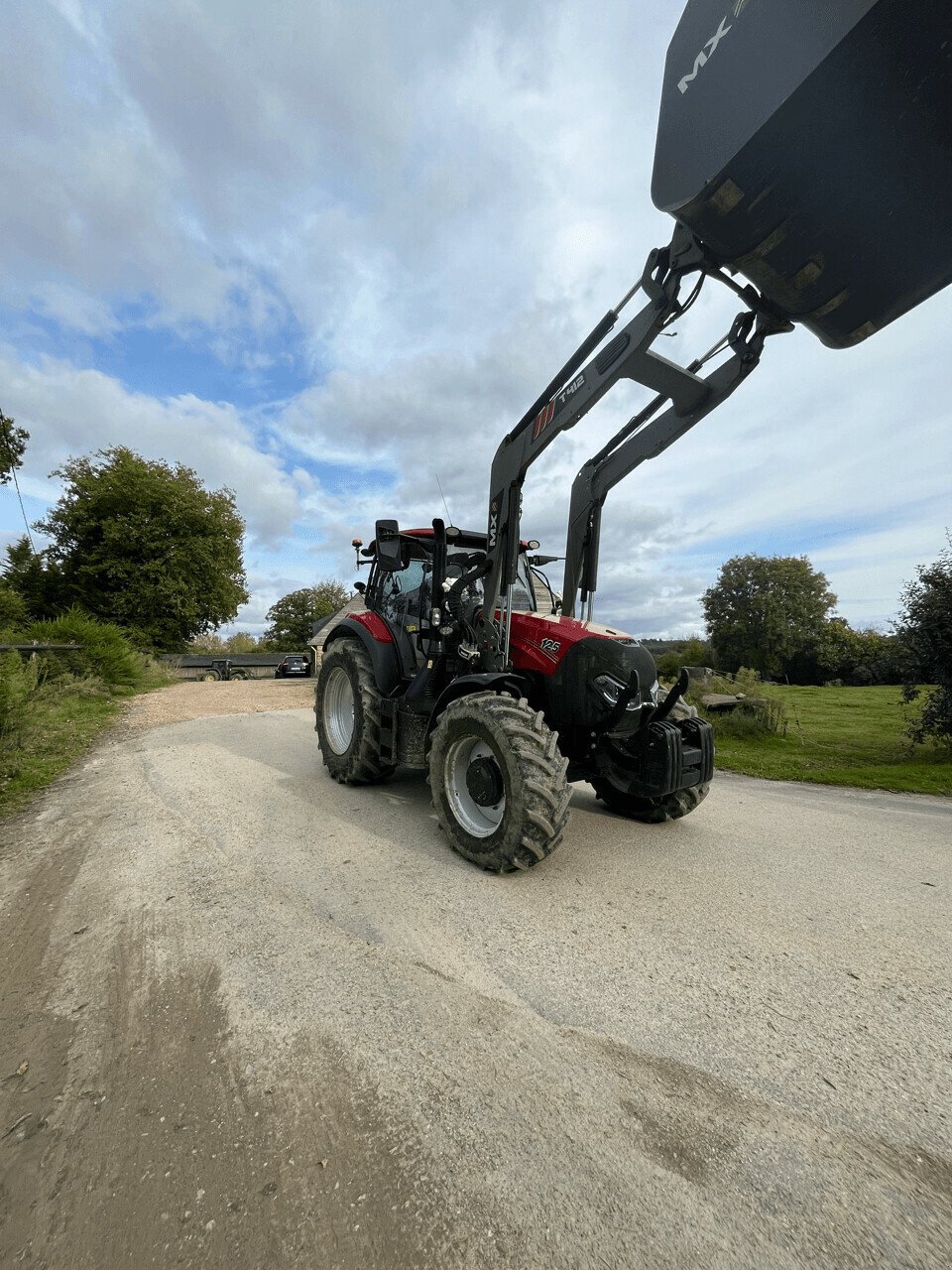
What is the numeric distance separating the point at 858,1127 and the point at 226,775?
5332 mm

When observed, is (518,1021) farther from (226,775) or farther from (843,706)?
(843,706)

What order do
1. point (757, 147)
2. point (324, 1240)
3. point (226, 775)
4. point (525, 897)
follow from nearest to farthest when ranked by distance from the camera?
point (324, 1240) → point (757, 147) → point (525, 897) → point (226, 775)

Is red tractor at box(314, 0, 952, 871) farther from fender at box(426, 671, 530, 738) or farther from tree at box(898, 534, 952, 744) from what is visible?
tree at box(898, 534, 952, 744)

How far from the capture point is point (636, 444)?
14.3ft

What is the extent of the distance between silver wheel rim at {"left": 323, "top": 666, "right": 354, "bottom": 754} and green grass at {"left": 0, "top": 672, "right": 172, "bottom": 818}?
2.56m

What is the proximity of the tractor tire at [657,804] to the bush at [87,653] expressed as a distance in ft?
40.0

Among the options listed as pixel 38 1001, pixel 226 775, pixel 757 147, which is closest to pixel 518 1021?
pixel 38 1001

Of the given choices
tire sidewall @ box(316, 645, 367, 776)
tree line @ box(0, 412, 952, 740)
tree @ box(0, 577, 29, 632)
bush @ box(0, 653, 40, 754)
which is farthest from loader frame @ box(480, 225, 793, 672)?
tree line @ box(0, 412, 952, 740)

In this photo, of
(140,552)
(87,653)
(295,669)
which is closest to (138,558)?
(140,552)

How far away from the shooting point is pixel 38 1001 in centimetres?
204

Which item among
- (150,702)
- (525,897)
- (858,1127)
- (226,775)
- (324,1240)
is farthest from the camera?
(150,702)

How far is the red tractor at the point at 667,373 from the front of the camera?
7.04 feet

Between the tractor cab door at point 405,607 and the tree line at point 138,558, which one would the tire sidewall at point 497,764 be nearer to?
the tractor cab door at point 405,607

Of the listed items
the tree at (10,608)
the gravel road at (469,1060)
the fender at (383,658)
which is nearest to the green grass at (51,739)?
the gravel road at (469,1060)
